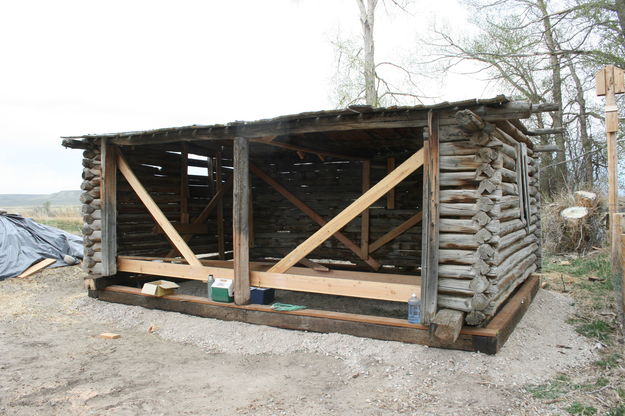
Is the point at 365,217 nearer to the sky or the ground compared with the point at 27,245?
nearer to the sky

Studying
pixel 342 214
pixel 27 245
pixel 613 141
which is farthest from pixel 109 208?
pixel 613 141

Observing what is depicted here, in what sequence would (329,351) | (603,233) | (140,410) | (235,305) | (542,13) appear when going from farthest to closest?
(542,13) < (603,233) < (235,305) < (329,351) < (140,410)

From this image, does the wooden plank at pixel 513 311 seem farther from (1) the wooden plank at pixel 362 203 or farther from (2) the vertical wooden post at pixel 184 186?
(2) the vertical wooden post at pixel 184 186

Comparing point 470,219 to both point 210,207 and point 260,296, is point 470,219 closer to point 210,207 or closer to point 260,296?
point 260,296

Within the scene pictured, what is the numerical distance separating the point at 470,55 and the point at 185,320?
1371 centimetres

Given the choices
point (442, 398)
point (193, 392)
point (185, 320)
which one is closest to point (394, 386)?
point (442, 398)

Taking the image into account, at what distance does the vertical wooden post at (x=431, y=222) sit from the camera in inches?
208

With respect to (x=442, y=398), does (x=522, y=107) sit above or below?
above

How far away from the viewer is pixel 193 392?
4.45 meters

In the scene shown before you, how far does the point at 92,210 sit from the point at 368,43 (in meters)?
12.4

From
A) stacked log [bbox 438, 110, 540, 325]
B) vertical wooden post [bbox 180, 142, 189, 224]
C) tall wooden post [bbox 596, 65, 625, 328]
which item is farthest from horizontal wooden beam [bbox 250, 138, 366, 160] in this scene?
tall wooden post [bbox 596, 65, 625, 328]

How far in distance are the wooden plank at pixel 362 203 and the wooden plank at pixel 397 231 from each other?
2.53 m

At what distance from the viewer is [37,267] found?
1088cm

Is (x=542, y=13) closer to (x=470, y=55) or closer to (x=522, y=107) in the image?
(x=470, y=55)
